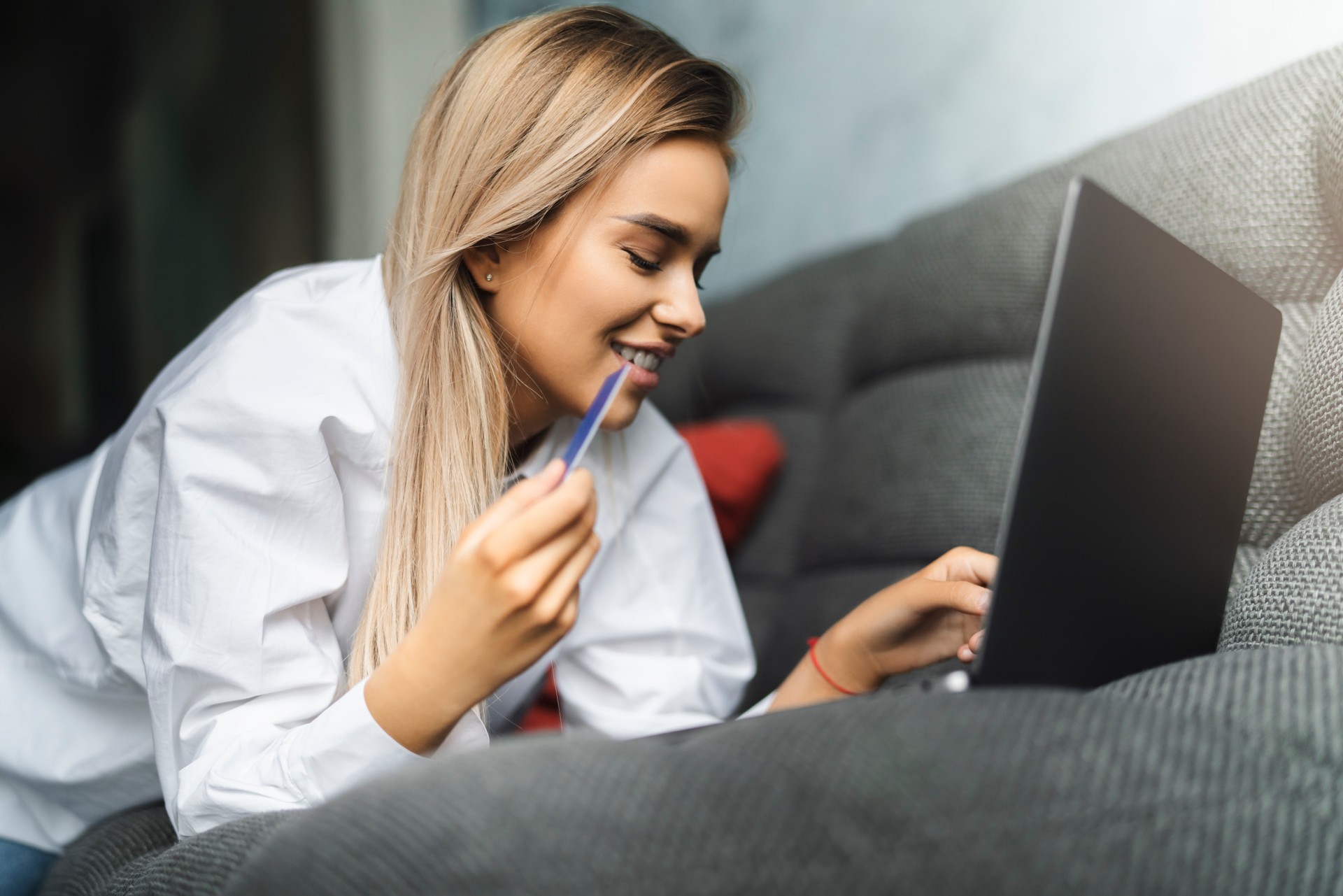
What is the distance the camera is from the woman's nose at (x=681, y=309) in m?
0.77

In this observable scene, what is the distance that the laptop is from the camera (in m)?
0.46

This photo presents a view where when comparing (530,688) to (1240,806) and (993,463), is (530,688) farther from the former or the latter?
(1240,806)

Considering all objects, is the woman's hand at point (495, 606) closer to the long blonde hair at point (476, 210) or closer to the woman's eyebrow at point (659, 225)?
the long blonde hair at point (476, 210)

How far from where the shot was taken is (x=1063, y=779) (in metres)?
0.37

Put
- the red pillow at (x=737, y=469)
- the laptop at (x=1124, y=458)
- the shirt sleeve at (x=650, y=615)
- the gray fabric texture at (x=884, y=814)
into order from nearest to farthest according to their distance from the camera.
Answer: the gray fabric texture at (x=884, y=814), the laptop at (x=1124, y=458), the shirt sleeve at (x=650, y=615), the red pillow at (x=737, y=469)

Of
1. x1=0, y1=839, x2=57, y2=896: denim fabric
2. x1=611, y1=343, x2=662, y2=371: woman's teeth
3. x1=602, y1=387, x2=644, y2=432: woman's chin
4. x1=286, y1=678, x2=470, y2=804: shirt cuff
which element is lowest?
x1=0, y1=839, x2=57, y2=896: denim fabric

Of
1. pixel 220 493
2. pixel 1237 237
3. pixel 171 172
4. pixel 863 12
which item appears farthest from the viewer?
pixel 171 172

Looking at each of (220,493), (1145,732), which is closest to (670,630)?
(220,493)

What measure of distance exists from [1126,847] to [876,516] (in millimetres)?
736

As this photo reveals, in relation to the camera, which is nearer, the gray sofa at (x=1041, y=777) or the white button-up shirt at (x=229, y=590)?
the gray sofa at (x=1041, y=777)

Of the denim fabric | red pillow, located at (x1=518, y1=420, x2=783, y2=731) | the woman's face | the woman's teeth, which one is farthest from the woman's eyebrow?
the denim fabric

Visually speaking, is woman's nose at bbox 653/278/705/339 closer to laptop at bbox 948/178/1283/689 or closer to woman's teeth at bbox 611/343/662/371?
woman's teeth at bbox 611/343/662/371

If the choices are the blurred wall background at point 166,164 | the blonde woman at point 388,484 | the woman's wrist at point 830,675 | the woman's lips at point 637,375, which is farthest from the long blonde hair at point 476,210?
the blurred wall background at point 166,164

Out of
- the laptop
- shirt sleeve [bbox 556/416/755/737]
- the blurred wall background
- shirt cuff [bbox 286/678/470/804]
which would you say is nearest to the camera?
the laptop
